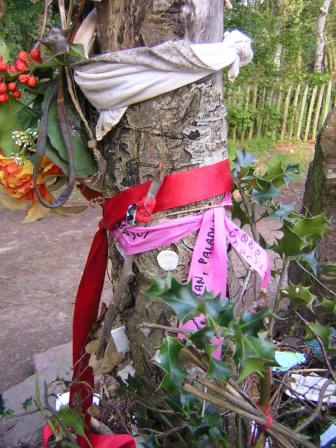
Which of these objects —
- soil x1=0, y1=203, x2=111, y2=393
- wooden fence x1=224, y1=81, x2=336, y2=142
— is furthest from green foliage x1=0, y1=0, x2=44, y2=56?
wooden fence x1=224, y1=81, x2=336, y2=142

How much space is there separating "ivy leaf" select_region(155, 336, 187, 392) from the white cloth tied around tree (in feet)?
1.84

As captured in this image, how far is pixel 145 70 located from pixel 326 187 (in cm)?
163

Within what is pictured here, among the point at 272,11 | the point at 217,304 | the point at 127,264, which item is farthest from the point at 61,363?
the point at 272,11

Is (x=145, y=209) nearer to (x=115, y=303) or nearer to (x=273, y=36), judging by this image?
(x=115, y=303)

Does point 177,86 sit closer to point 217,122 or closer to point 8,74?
point 217,122

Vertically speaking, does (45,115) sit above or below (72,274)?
above

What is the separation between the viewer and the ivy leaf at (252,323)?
2.86ft

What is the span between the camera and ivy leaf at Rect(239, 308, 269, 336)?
2.86 ft

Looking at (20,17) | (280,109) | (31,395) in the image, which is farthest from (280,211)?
(280,109)

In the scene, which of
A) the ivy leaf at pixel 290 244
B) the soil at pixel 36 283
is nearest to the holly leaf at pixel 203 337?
the ivy leaf at pixel 290 244

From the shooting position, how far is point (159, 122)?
1.25 meters

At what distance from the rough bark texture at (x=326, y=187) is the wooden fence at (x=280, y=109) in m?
7.18

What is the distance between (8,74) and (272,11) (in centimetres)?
1249

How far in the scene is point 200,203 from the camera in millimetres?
1287
